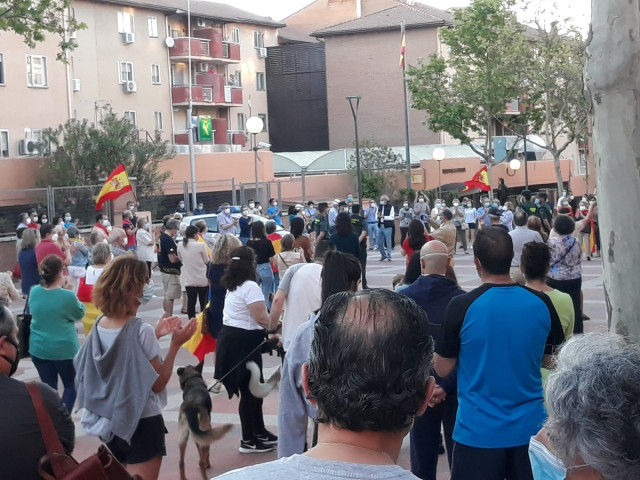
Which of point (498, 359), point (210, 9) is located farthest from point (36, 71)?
point (498, 359)

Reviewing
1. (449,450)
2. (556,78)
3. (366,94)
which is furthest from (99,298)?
(366,94)

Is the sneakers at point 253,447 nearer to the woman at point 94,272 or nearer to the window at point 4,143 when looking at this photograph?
the woman at point 94,272

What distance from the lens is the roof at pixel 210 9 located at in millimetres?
48531

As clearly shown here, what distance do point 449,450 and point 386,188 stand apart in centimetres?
4012

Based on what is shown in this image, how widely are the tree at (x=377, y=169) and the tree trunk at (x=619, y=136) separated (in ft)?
131

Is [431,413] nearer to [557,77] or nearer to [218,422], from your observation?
[218,422]

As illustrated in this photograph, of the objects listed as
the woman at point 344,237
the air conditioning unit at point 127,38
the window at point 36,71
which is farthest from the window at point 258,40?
the woman at point 344,237

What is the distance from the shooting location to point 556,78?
136 feet

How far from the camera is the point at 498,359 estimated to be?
479 centimetres

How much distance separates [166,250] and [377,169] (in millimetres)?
32084

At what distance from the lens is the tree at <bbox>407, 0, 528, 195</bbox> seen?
4269 cm

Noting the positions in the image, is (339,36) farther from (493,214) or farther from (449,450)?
(449,450)

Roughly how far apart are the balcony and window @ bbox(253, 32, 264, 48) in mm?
3112

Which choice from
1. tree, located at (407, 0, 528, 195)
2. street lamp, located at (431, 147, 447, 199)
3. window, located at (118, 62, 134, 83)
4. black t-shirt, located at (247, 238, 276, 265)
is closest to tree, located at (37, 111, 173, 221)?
window, located at (118, 62, 134, 83)
